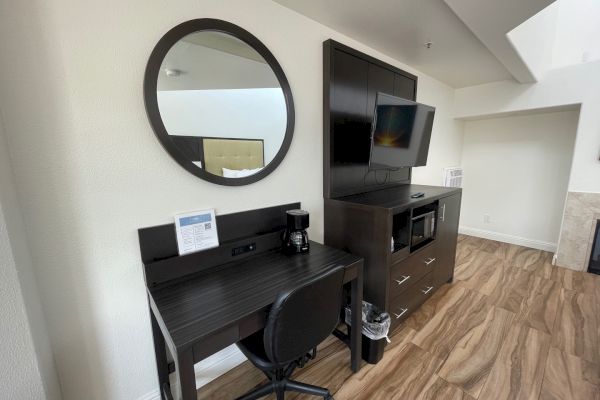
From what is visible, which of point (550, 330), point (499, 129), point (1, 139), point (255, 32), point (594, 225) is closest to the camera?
point (1, 139)

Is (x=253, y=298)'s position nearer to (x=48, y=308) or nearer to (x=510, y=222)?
(x=48, y=308)

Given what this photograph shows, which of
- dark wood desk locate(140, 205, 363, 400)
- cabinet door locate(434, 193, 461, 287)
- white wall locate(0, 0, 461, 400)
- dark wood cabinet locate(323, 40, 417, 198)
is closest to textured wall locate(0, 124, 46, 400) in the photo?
white wall locate(0, 0, 461, 400)

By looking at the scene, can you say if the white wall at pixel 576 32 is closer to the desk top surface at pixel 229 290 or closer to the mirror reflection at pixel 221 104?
the mirror reflection at pixel 221 104

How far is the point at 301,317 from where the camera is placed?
1011mm

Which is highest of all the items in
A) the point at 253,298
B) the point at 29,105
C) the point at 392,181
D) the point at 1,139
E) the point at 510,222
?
the point at 29,105

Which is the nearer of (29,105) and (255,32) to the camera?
(29,105)

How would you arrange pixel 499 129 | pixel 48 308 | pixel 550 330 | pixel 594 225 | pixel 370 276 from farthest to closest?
pixel 499 129, pixel 594 225, pixel 550 330, pixel 370 276, pixel 48 308

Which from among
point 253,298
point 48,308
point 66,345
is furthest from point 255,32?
point 66,345

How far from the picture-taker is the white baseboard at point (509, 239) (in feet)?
10.8

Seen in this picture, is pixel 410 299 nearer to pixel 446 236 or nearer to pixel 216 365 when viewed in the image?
pixel 446 236

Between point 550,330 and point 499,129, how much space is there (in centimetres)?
280

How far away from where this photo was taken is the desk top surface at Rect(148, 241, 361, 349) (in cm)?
90

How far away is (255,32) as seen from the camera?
56.6 inches

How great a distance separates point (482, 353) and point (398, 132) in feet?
5.48
